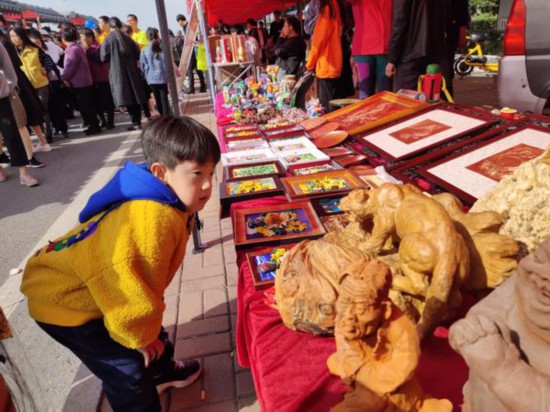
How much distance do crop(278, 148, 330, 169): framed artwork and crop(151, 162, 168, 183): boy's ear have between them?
1268mm

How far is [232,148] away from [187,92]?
395 inches

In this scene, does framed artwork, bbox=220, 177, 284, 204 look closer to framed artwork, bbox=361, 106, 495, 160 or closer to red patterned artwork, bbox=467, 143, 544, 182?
framed artwork, bbox=361, 106, 495, 160

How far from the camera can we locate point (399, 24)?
3453 millimetres

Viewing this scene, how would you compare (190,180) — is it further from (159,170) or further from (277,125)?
(277,125)

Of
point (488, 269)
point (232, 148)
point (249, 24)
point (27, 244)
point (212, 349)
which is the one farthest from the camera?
point (249, 24)

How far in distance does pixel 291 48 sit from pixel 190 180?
20.7ft

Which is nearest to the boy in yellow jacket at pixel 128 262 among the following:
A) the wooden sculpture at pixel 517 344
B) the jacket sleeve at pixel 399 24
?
the wooden sculpture at pixel 517 344

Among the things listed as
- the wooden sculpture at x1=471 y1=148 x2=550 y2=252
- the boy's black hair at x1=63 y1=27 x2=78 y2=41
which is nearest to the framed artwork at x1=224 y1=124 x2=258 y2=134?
the wooden sculpture at x1=471 y1=148 x2=550 y2=252

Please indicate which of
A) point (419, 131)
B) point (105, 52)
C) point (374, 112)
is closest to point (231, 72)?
point (105, 52)

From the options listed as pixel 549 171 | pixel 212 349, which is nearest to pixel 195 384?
pixel 212 349

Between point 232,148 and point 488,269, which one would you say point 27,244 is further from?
point 488,269

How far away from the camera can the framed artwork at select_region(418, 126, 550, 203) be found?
1.76 meters

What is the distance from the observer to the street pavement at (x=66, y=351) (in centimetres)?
179

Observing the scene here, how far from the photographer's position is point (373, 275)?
2.59ft
